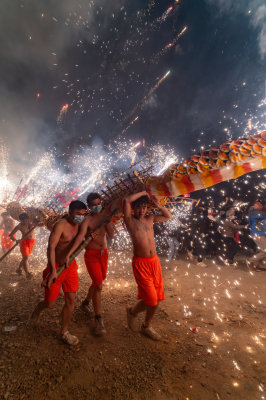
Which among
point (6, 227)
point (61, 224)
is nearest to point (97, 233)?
point (61, 224)

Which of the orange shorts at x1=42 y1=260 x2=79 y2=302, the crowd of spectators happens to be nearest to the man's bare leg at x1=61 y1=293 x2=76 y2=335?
the orange shorts at x1=42 y1=260 x2=79 y2=302

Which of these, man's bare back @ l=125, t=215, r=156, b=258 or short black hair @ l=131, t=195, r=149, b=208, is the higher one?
short black hair @ l=131, t=195, r=149, b=208

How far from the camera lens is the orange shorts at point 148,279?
2861 millimetres

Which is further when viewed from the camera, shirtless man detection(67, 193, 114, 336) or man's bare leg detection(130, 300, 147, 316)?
shirtless man detection(67, 193, 114, 336)

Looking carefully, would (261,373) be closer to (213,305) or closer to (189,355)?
(189,355)

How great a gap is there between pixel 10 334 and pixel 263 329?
454 centimetres

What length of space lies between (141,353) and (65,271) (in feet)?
5.60

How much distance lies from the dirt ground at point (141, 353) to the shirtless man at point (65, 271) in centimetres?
34

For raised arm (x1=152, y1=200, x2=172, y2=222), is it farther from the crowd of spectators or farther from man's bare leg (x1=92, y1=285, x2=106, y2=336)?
the crowd of spectators

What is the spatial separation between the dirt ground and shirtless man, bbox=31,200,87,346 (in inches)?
13.5

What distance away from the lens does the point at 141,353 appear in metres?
2.66

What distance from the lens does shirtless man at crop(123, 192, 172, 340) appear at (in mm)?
2906

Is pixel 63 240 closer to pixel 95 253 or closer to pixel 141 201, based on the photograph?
pixel 95 253

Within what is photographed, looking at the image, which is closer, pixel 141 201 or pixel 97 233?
pixel 141 201
